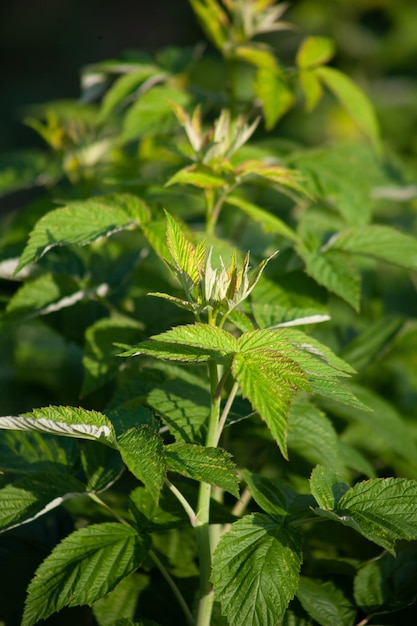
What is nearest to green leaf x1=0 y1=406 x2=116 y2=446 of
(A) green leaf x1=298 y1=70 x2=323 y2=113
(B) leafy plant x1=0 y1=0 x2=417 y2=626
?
(B) leafy plant x1=0 y1=0 x2=417 y2=626

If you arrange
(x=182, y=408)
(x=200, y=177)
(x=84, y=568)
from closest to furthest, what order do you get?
1. (x=84, y=568)
2. (x=182, y=408)
3. (x=200, y=177)

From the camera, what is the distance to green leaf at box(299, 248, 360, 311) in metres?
1.19

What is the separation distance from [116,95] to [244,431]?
28.6 inches

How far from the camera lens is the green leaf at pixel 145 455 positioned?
32.8 inches

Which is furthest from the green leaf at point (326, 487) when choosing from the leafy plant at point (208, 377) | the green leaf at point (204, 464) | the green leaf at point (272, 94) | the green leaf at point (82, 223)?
the green leaf at point (272, 94)

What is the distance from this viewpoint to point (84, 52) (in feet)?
21.5

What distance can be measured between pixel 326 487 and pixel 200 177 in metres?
0.52

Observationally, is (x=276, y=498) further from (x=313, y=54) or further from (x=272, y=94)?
(x=313, y=54)

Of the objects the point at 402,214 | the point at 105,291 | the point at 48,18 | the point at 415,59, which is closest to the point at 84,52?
the point at 48,18

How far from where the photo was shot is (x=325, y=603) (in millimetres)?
1072

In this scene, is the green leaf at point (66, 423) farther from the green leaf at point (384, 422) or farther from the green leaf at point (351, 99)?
the green leaf at point (351, 99)

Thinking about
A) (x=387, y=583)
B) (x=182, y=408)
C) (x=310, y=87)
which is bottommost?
(x=387, y=583)

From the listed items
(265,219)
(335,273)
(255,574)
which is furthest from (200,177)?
(255,574)

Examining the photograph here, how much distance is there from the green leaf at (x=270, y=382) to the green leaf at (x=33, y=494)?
306mm
